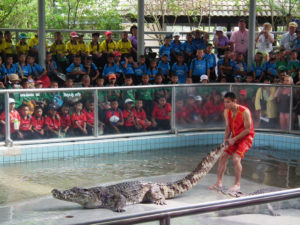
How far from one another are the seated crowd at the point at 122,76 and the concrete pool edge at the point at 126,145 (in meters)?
0.23

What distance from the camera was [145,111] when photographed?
1095 centimetres

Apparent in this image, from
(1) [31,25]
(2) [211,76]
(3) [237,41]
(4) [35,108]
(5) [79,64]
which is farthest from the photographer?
(1) [31,25]

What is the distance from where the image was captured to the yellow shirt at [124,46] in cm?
1390

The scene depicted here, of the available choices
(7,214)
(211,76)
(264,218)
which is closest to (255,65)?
(211,76)

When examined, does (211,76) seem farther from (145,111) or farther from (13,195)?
(13,195)

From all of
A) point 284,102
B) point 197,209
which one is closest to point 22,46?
point 284,102

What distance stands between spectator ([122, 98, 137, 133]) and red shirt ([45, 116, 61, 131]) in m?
1.40

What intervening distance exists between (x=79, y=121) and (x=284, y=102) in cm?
445

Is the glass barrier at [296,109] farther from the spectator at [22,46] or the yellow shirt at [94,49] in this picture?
the spectator at [22,46]

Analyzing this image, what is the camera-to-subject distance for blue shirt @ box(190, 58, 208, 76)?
13.1 meters

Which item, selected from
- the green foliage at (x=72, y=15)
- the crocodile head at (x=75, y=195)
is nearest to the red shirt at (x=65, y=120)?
the crocodile head at (x=75, y=195)

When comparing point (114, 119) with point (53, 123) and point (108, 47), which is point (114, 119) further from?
point (108, 47)

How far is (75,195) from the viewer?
638cm

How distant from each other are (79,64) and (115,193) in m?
6.44
